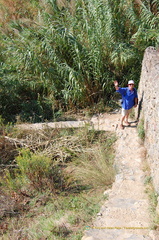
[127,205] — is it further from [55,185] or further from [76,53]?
[76,53]

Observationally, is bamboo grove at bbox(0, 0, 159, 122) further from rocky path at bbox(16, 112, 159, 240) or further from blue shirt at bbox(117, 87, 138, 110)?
rocky path at bbox(16, 112, 159, 240)

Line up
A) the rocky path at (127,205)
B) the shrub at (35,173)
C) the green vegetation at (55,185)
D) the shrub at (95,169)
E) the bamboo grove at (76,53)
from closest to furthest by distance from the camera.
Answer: the rocky path at (127,205) < the green vegetation at (55,185) < the shrub at (35,173) < the shrub at (95,169) < the bamboo grove at (76,53)

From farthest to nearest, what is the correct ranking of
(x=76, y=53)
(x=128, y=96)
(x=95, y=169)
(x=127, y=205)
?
(x=76, y=53), (x=128, y=96), (x=95, y=169), (x=127, y=205)

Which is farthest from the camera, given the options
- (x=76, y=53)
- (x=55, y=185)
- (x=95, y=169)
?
(x=76, y=53)

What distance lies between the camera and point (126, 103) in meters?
5.45

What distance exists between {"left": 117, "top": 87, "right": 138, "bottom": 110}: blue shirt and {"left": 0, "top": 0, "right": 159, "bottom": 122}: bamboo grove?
1.40m

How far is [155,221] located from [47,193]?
184 centimetres

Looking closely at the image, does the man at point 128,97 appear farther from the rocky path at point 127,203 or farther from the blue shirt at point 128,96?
the rocky path at point 127,203

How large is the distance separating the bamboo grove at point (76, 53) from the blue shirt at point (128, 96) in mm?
1403

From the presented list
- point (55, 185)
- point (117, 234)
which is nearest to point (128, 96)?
point (55, 185)

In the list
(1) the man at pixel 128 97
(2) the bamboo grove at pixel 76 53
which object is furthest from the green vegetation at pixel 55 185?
(2) the bamboo grove at pixel 76 53

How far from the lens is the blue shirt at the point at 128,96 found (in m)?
5.31

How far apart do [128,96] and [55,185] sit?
2.46 metres

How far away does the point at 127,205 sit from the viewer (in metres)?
3.38
